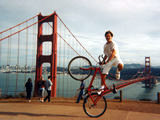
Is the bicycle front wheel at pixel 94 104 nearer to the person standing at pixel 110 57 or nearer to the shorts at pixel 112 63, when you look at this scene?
the person standing at pixel 110 57

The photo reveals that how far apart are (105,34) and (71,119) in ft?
7.97

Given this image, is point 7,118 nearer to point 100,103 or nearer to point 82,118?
point 82,118

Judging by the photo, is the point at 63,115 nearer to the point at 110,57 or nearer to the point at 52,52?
the point at 110,57

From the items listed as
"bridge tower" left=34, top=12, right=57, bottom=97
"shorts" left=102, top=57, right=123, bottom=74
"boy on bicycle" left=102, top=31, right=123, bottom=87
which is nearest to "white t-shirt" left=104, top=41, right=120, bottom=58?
"boy on bicycle" left=102, top=31, right=123, bottom=87

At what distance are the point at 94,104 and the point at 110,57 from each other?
143cm

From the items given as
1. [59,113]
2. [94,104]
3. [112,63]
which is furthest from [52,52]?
[112,63]

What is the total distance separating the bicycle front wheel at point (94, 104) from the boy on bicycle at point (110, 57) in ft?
2.25

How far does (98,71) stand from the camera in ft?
14.1

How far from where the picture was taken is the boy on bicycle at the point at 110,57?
13.1 feet

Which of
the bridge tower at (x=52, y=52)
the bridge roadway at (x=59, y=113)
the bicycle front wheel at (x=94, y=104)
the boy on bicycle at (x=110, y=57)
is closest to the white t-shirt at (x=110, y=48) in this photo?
the boy on bicycle at (x=110, y=57)

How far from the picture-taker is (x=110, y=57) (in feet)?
13.1

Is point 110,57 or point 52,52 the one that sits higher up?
point 52,52

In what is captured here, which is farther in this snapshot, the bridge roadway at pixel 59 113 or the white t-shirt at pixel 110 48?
the bridge roadway at pixel 59 113

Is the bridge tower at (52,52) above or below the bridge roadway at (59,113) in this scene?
above
